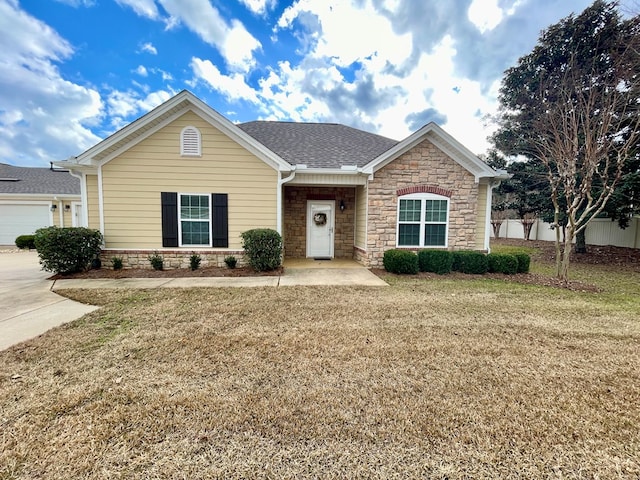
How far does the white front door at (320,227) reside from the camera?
10953 millimetres

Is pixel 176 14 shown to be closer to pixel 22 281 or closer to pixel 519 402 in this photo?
pixel 22 281

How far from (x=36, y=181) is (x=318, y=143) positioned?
18.9m

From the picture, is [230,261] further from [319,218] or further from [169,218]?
[319,218]

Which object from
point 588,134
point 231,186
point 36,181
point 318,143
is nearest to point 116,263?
point 231,186

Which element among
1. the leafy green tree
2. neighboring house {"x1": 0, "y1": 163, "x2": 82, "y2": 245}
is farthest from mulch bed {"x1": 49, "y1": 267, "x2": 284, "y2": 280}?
neighboring house {"x1": 0, "y1": 163, "x2": 82, "y2": 245}

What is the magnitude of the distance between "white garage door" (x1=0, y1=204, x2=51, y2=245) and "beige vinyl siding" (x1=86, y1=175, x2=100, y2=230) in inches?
445

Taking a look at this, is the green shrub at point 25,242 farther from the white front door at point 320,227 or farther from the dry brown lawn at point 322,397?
the white front door at point 320,227

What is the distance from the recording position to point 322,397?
8.63 feet

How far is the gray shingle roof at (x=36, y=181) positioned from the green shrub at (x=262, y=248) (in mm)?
15201

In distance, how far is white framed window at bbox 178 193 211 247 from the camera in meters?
8.63

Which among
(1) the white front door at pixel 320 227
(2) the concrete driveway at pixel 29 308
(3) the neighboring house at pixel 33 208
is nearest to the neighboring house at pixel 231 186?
(1) the white front door at pixel 320 227

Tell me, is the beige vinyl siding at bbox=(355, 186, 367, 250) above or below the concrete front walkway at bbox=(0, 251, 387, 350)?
above

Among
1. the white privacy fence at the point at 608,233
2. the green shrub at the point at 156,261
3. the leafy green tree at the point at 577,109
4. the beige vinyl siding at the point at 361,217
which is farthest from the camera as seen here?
the white privacy fence at the point at 608,233

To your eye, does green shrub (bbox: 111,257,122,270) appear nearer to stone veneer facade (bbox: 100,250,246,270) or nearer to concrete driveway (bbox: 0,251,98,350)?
stone veneer facade (bbox: 100,250,246,270)
